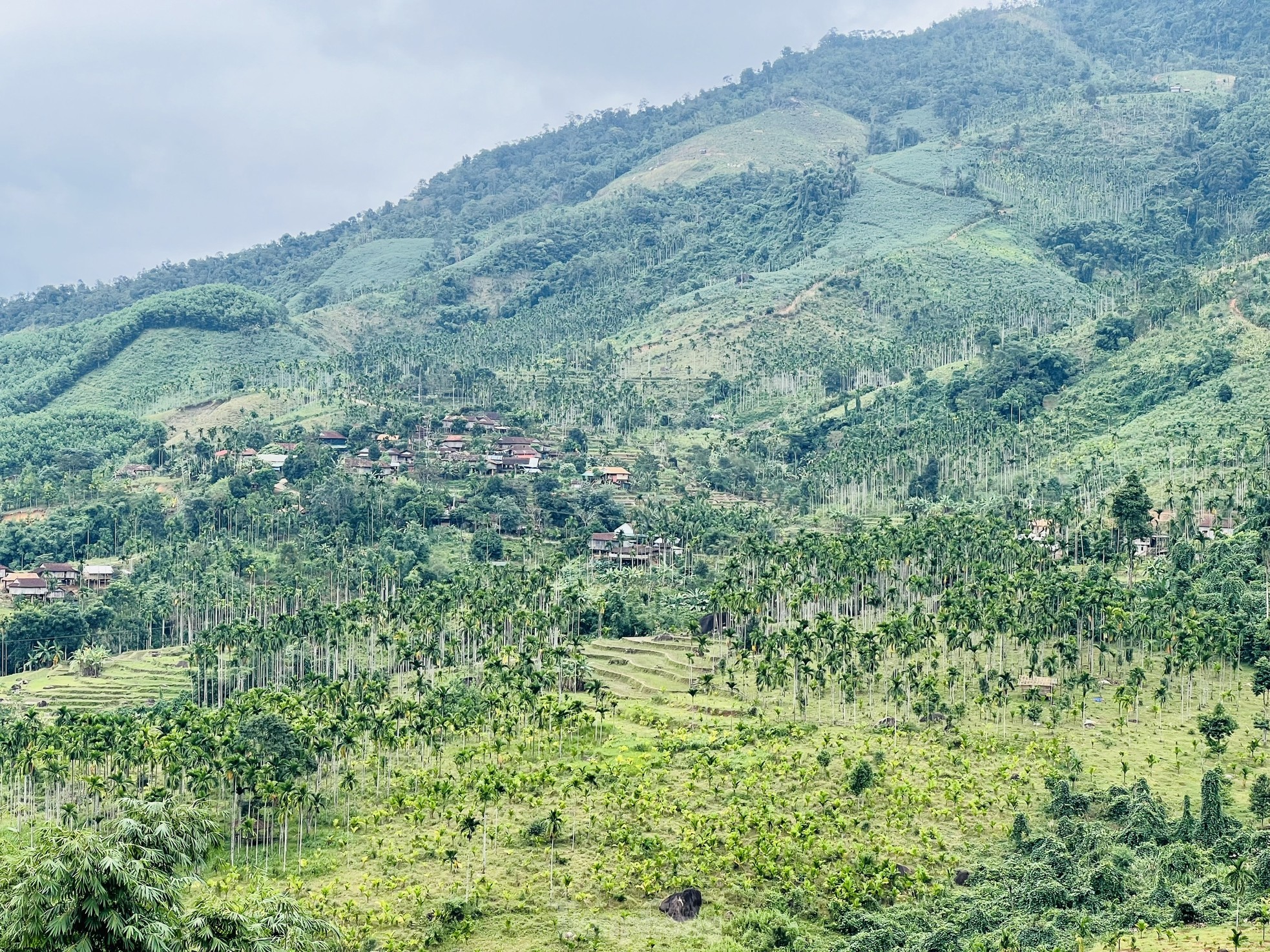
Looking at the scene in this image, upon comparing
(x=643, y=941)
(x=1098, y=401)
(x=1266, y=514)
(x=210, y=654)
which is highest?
(x=1098, y=401)

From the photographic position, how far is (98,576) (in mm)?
124688

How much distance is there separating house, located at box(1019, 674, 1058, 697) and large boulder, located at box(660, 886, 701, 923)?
33.0 m

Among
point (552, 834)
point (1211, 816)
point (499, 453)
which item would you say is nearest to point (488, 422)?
point (499, 453)

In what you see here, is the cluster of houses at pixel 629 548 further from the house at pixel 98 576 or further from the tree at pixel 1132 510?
the house at pixel 98 576

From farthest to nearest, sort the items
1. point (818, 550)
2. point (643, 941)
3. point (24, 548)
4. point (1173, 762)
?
point (24, 548) < point (818, 550) < point (1173, 762) < point (643, 941)

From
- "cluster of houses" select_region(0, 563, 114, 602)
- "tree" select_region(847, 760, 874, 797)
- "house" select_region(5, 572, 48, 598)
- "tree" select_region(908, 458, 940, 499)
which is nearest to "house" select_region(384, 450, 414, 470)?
"cluster of houses" select_region(0, 563, 114, 602)

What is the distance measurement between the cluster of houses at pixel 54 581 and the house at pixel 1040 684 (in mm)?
79781

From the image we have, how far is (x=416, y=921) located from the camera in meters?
59.1

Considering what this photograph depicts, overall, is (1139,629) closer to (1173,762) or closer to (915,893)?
(1173,762)

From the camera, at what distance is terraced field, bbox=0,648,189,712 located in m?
97.1

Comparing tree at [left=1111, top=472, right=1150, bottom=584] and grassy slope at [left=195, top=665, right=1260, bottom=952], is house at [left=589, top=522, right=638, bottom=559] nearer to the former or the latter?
tree at [left=1111, top=472, right=1150, bottom=584]

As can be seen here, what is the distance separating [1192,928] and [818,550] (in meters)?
54.1

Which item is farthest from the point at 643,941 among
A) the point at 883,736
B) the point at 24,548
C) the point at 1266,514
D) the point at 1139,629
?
the point at 24,548

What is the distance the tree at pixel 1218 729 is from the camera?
74.9 metres
